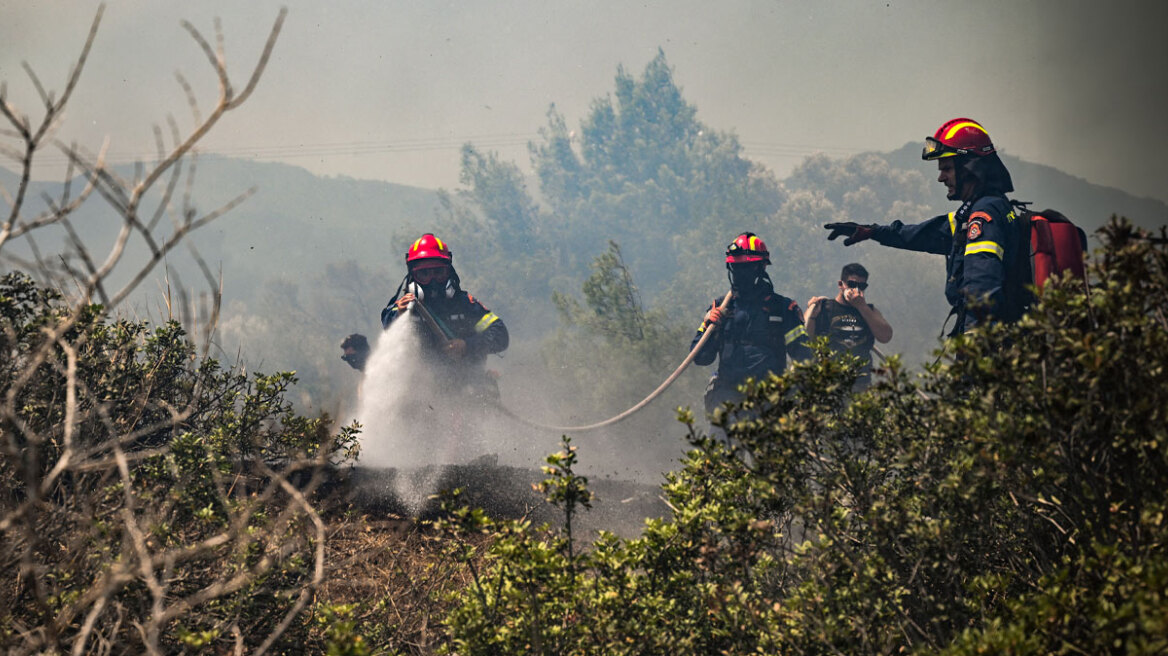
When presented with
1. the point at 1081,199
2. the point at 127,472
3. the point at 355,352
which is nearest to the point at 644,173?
the point at 1081,199

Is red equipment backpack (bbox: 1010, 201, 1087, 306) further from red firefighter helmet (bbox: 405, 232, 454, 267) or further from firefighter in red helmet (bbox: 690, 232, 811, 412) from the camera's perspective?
red firefighter helmet (bbox: 405, 232, 454, 267)

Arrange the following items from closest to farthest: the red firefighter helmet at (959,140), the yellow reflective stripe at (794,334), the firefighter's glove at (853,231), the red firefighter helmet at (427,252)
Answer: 1. the red firefighter helmet at (959,140)
2. the firefighter's glove at (853,231)
3. the yellow reflective stripe at (794,334)
4. the red firefighter helmet at (427,252)

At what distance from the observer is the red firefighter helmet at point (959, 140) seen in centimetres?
568

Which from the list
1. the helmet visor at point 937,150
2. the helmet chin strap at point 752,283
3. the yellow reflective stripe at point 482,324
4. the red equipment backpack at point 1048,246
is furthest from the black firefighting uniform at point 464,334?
the red equipment backpack at point 1048,246

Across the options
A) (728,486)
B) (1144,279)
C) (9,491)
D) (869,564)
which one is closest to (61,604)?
(9,491)

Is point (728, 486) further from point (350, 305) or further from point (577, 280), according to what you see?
point (350, 305)

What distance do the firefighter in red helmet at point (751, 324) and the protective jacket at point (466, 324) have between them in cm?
299

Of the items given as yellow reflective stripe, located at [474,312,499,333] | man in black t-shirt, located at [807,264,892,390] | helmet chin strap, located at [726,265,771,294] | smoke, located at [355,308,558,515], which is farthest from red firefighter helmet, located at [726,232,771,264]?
smoke, located at [355,308,558,515]

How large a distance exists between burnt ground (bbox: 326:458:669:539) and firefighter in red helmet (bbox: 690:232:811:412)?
187cm

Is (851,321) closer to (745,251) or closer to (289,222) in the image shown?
(745,251)

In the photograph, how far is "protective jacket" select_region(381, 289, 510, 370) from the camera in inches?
402

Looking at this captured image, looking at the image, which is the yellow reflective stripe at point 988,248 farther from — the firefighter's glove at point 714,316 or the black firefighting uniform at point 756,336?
the firefighter's glove at point 714,316

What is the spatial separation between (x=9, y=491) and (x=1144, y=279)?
5.03m

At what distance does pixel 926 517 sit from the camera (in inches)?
131
